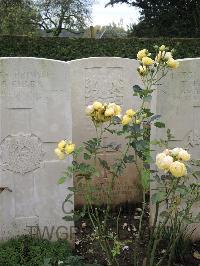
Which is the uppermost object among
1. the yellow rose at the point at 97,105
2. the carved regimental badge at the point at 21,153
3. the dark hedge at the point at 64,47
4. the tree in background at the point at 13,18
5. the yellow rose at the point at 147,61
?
the tree in background at the point at 13,18

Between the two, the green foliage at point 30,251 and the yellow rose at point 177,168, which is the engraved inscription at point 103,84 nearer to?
the green foliage at point 30,251

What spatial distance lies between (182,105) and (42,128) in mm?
1066

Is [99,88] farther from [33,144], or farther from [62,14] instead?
[62,14]

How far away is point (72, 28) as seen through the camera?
891 inches

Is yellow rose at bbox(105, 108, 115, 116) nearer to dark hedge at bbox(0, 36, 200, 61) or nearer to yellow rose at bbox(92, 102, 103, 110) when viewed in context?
yellow rose at bbox(92, 102, 103, 110)

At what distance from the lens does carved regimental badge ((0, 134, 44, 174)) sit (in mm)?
3031

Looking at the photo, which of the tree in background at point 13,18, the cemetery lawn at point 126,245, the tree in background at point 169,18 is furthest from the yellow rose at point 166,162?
the tree in background at point 169,18

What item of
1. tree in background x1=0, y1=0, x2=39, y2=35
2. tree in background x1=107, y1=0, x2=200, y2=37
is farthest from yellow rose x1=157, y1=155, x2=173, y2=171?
tree in background x1=107, y1=0, x2=200, y2=37

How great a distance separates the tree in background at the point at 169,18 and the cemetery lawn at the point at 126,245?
1448 centimetres

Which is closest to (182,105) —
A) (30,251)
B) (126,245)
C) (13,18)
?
(126,245)

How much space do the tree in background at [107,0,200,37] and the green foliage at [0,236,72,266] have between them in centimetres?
1529

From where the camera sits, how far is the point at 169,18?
17328 mm

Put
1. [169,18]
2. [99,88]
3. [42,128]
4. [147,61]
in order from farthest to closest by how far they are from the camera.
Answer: [169,18], [99,88], [42,128], [147,61]

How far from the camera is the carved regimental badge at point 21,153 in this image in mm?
3031
